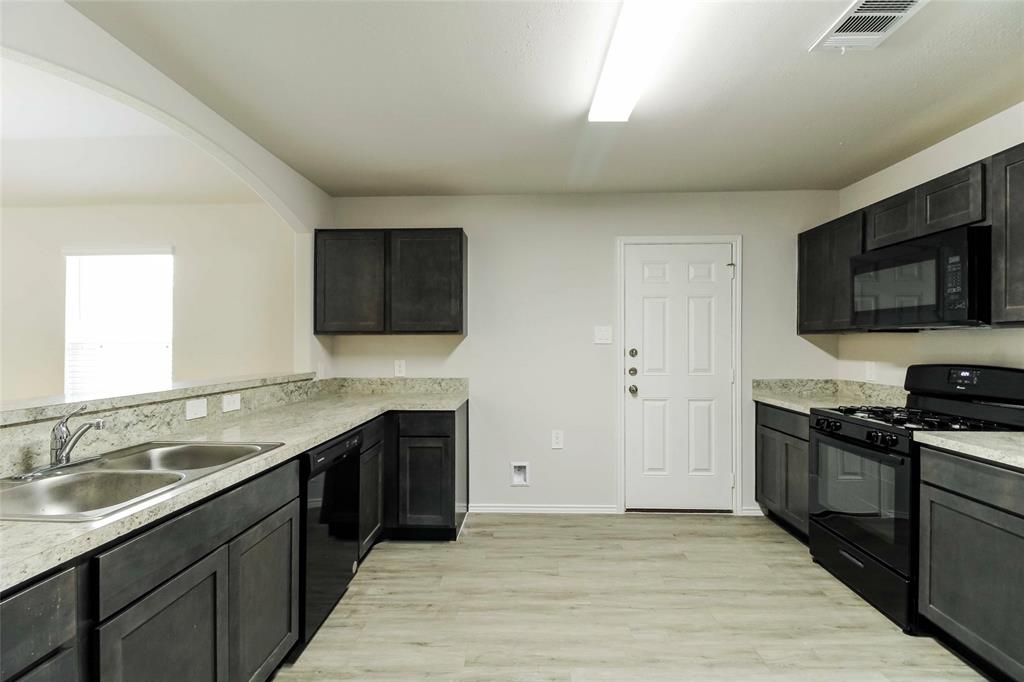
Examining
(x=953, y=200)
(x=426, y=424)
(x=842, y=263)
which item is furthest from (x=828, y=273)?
(x=426, y=424)

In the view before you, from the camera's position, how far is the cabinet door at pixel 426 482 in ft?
10.4

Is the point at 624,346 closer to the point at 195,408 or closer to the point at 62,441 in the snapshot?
the point at 195,408

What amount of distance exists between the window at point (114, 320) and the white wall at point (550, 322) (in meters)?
1.93

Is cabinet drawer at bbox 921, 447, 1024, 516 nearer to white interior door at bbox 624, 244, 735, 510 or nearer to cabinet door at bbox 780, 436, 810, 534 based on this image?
cabinet door at bbox 780, 436, 810, 534

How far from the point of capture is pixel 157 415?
209cm

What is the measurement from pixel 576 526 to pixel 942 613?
1.99 metres

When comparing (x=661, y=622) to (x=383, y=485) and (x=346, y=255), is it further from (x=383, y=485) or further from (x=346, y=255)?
(x=346, y=255)

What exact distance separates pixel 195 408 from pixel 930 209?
3745 millimetres

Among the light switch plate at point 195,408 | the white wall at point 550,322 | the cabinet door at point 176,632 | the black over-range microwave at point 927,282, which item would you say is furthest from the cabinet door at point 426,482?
the black over-range microwave at point 927,282

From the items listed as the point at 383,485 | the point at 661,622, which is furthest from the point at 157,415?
the point at 661,622

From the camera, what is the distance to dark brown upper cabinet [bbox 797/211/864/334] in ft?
10.2

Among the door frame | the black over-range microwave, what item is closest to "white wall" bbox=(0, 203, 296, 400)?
the door frame

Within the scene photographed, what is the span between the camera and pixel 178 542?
1312 millimetres

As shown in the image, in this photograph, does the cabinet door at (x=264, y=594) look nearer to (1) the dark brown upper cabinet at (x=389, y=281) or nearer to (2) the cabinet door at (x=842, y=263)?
(1) the dark brown upper cabinet at (x=389, y=281)
